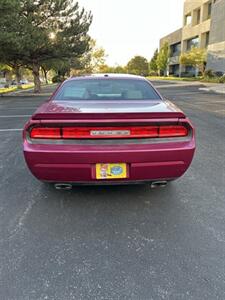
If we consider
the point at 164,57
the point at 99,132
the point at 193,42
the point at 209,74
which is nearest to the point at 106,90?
the point at 99,132

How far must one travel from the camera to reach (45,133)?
285 centimetres

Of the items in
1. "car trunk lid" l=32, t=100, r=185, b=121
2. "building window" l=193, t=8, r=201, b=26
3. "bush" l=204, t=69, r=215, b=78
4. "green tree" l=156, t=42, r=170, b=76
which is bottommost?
"bush" l=204, t=69, r=215, b=78

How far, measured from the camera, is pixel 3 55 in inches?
845

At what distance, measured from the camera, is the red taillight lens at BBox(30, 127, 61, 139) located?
9.29 feet

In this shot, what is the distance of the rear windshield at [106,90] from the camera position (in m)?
3.86

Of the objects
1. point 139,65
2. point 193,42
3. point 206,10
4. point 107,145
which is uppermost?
point 206,10

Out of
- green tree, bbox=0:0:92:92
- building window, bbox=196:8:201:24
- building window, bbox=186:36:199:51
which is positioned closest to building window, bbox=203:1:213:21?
building window, bbox=196:8:201:24

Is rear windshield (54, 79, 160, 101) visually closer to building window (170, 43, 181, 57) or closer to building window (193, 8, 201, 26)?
building window (193, 8, 201, 26)

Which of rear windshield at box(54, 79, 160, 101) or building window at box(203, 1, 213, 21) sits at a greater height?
building window at box(203, 1, 213, 21)

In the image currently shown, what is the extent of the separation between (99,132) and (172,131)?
78cm

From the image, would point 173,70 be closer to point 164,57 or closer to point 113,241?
point 164,57

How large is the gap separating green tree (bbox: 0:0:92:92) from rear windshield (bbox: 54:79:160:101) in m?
15.1

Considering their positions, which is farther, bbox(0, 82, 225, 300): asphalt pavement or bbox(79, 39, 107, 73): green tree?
bbox(79, 39, 107, 73): green tree

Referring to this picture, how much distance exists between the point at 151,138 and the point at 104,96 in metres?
1.31
